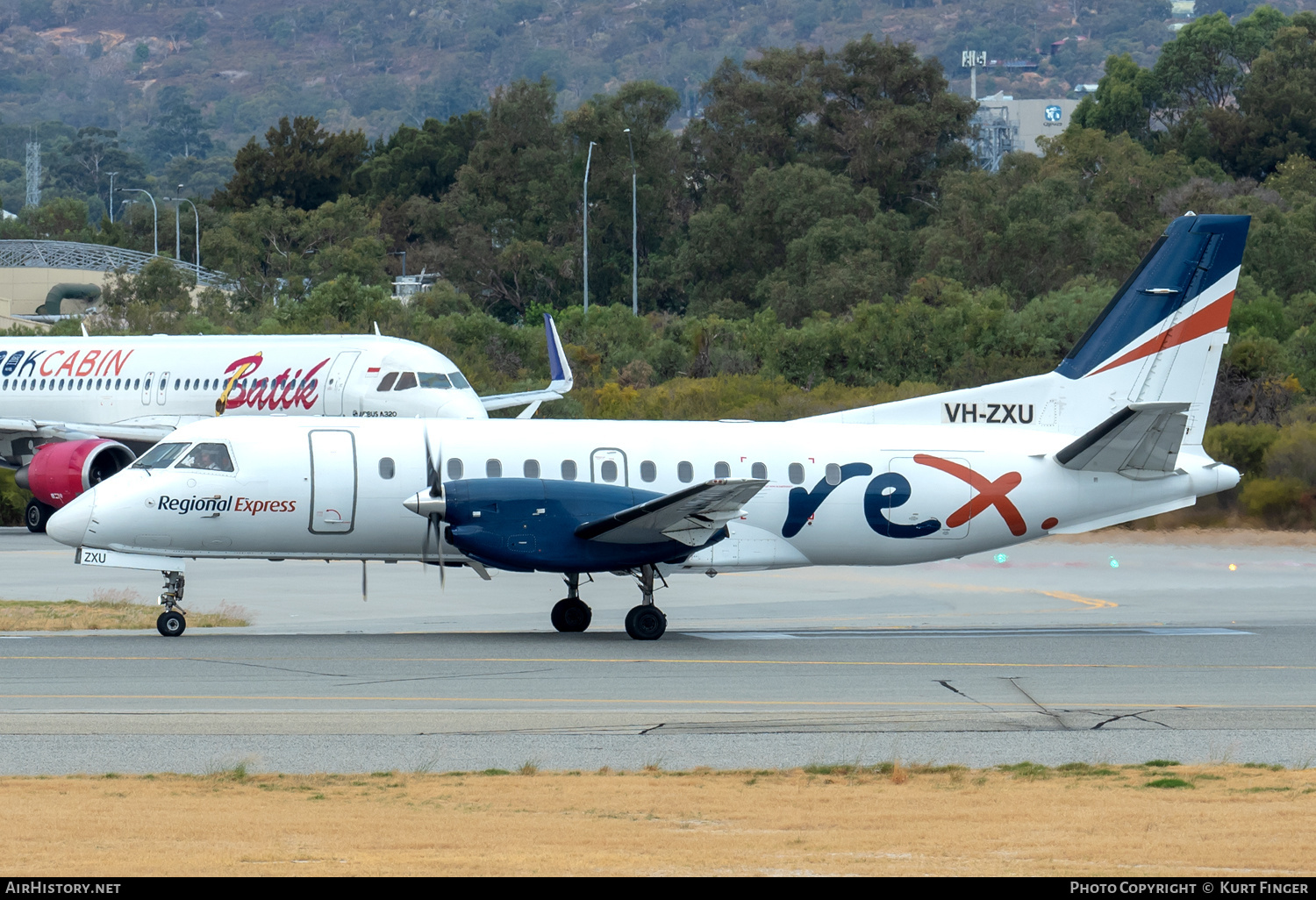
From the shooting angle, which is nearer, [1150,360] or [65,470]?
[1150,360]

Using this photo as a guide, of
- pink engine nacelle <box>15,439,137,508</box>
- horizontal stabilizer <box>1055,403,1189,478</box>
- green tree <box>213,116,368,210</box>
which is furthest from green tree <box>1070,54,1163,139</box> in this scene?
horizontal stabilizer <box>1055,403,1189,478</box>

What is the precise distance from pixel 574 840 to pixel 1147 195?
75.3 m

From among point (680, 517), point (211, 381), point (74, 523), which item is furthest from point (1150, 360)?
point (211, 381)

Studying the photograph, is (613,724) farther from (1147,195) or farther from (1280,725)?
(1147,195)

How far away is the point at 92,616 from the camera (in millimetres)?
22656

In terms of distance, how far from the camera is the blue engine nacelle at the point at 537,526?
20016mm

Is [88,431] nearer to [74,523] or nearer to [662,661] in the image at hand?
[74,523]

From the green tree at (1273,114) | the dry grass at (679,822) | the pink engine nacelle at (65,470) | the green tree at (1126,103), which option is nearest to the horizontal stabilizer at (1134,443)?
the dry grass at (679,822)

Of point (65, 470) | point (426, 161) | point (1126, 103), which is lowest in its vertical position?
point (65, 470)

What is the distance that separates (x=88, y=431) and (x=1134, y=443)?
25.0m

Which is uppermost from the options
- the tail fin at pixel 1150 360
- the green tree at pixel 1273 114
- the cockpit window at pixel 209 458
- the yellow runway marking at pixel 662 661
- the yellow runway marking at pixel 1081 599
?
the green tree at pixel 1273 114

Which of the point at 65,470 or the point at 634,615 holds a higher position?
the point at 65,470

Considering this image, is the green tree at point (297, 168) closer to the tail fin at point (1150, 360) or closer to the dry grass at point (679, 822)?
the tail fin at point (1150, 360)

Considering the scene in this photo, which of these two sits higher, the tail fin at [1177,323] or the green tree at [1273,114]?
the green tree at [1273,114]
